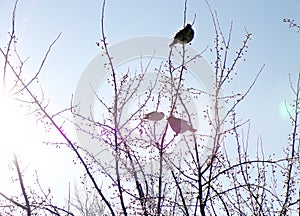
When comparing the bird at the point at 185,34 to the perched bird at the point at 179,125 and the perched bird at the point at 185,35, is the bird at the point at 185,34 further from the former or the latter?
the perched bird at the point at 179,125

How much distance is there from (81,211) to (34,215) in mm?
7890

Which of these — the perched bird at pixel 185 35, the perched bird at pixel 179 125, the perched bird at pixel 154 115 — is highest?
the perched bird at pixel 185 35

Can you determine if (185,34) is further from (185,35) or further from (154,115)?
(154,115)

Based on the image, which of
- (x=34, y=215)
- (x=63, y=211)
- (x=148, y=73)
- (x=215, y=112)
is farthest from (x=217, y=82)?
(x=34, y=215)

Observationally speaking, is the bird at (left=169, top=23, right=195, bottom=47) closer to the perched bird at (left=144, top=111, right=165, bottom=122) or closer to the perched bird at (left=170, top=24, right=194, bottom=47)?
the perched bird at (left=170, top=24, right=194, bottom=47)

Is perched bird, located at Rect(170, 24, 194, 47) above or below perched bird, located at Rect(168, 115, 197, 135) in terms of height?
above

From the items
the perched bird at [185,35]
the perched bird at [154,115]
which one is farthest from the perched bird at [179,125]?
the perched bird at [185,35]

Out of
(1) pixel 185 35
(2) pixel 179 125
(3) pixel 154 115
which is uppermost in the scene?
(1) pixel 185 35

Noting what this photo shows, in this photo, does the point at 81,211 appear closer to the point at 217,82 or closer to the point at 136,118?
the point at 136,118

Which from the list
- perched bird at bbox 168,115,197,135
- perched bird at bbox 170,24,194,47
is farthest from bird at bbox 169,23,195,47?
perched bird at bbox 168,115,197,135

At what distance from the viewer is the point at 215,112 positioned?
3.42 metres

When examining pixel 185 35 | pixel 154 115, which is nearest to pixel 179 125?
pixel 154 115

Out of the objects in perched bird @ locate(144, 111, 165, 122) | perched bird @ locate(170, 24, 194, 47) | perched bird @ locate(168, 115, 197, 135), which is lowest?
perched bird @ locate(168, 115, 197, 135)

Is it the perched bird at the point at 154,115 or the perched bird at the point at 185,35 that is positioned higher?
the perched bird at the point at 185,35
